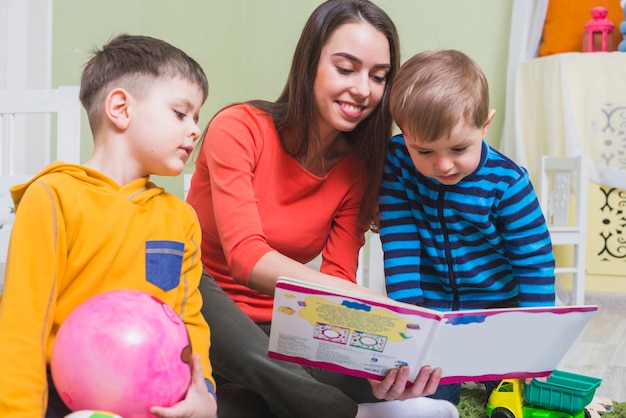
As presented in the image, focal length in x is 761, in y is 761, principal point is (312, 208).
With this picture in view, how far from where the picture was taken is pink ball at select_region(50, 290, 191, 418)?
2.90ft

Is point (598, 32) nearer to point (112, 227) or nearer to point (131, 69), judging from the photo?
point (131, 69)

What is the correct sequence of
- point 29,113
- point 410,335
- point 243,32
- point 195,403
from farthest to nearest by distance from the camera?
point 243,32
point 29,113
point 410,335
point 195,403

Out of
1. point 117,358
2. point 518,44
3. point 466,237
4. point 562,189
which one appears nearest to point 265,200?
point 466,237

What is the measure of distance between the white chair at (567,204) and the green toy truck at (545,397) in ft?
5.24

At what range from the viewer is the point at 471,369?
3.93 feet

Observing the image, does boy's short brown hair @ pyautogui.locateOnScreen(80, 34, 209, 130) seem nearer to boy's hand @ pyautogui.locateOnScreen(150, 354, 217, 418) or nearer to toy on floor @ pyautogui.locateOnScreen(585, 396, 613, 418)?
boy's hand @ pyautogui.locateOnScreen(150, 354, 217, 418)

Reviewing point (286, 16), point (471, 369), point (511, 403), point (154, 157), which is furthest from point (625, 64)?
point (154, 157)

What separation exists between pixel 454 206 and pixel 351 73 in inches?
12.8

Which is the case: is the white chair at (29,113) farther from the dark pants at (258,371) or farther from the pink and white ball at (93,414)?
the pink and white ball at (93,414)

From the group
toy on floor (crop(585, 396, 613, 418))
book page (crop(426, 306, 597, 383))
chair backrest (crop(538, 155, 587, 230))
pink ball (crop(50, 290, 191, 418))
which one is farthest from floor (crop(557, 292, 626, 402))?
pink ball (crop(50, 290, 191, 418))

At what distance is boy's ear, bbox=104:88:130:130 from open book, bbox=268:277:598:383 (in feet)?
1.07

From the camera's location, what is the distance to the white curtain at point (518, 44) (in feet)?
11.9

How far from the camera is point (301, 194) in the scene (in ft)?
4.97

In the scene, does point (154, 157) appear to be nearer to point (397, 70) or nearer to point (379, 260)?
point (397, 70)
